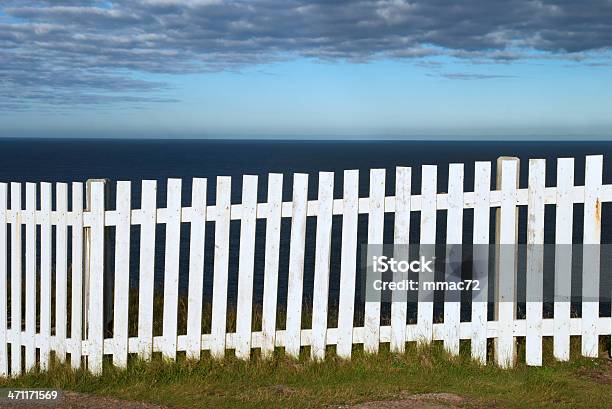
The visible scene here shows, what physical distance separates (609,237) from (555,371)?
2820 centimetres

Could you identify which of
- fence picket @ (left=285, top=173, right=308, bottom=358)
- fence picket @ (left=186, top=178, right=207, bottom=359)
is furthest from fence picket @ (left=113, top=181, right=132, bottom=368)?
fence picket @ (left=285, top=173, right=308, bottom=358)

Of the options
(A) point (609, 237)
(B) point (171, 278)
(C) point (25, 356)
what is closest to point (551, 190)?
(B) point (171, 278)

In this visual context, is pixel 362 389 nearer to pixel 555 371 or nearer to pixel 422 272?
pixel 422 272

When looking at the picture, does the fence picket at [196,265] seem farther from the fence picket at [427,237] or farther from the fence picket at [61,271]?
the fence picket at [427,237]

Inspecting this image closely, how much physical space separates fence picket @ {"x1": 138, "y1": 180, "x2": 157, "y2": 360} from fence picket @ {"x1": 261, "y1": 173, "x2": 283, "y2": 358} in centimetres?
109

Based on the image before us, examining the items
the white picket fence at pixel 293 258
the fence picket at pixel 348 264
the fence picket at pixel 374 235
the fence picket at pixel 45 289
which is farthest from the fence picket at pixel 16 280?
the fence picket at pixel 374 235

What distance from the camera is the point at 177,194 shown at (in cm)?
692

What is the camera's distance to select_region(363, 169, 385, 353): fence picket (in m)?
6.88

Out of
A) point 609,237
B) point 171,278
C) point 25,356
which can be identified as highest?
point 171,278

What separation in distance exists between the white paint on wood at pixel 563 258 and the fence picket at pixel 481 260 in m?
0.68

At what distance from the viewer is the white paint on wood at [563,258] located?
6.96 metres

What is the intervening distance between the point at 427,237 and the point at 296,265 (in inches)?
50.4

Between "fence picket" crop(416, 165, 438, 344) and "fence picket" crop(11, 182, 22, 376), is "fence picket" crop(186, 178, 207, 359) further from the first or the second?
"fence picket" crop(416, 165, 438, 344)

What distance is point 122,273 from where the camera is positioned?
7.10m
